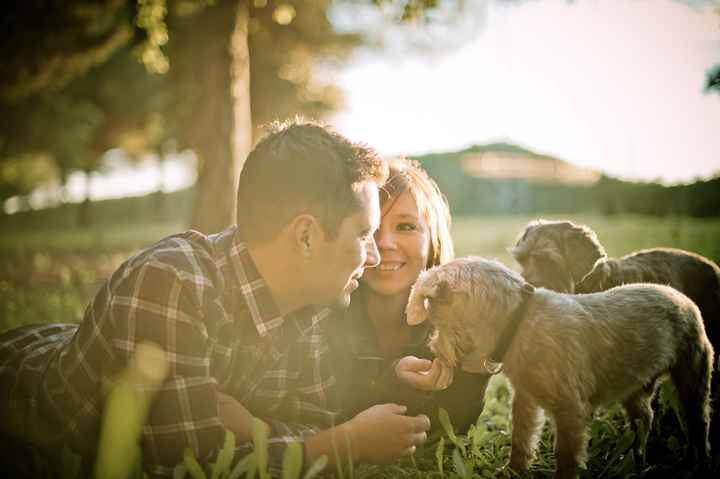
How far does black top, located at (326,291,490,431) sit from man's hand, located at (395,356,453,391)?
0.08 metres

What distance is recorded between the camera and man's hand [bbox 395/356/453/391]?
3.24 m

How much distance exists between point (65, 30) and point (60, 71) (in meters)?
1.65

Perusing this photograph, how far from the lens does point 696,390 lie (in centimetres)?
321

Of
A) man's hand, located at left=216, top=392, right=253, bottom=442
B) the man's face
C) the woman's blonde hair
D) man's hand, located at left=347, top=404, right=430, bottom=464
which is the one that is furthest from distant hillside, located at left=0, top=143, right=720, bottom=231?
man's hand, located at left=216, top=392, right=253, bottom=442

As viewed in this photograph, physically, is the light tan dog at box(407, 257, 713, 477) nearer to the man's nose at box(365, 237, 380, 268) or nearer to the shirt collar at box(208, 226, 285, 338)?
the man's nose at box(365, 237, 380, 268)

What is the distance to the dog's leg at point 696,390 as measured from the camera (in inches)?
124

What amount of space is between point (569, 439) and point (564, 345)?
546mm

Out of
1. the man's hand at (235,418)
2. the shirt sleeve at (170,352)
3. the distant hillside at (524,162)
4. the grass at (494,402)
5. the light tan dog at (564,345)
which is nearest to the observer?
the shirt sleeve at (170,352)

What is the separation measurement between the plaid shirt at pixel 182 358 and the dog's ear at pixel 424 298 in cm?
77

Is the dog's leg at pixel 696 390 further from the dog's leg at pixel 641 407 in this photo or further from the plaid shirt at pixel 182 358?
the plaid shirt at pixel 182 358

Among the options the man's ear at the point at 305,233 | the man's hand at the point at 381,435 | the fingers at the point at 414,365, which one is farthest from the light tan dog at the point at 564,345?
the man's ear at the point at 305,233

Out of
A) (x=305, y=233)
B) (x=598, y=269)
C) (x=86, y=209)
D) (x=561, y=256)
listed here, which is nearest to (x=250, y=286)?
(x=305, y=233)

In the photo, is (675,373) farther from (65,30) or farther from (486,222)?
(486,222)

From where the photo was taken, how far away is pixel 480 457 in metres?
3.26
